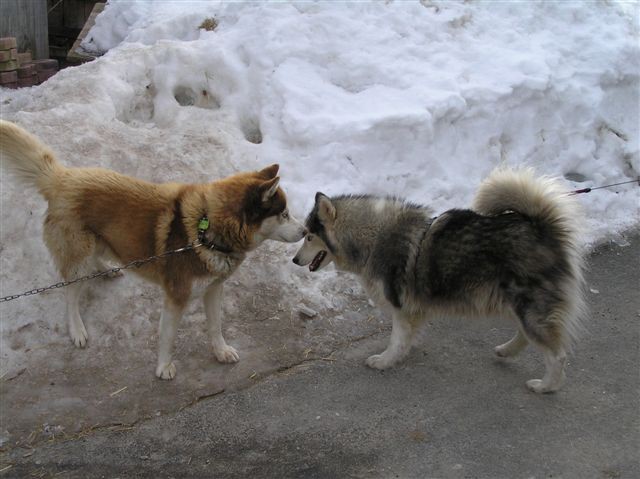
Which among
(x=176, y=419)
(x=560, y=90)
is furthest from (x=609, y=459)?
(x=560, y=90)

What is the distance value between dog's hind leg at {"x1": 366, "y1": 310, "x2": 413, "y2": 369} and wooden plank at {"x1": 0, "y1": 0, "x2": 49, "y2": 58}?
6.78 meters

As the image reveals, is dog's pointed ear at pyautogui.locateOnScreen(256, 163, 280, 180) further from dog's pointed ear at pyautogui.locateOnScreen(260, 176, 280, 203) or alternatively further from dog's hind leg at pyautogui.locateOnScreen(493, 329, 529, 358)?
dog's hind leg at pyautogui.locateOnScreen(493, 329, 529, 358)

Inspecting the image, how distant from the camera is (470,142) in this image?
665cm

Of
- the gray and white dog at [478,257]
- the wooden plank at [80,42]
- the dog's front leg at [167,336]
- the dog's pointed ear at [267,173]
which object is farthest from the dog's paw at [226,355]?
the wooden plank at [80,42]

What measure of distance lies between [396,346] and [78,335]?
2420mm

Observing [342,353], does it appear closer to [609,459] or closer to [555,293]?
[555,293]

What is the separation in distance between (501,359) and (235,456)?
7.23ft

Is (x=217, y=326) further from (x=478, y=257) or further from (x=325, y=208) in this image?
(x=478, y=257)

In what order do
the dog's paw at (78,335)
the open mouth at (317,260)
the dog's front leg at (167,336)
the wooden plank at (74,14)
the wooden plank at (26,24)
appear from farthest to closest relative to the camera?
the wooden plank at (74,14) < the wooden plank at (26,24) < the open mouth at (317,260) < the dog's paw at (78,335) < the dog's front leg at (167,336)

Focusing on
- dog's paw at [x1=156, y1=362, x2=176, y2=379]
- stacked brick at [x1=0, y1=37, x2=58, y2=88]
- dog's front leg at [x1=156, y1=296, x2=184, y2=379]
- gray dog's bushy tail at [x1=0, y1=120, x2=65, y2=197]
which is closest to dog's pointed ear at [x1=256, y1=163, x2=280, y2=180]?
dog's front leg at [x1=156, y1=296, x2=184, y2=379]

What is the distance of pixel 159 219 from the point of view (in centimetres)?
413

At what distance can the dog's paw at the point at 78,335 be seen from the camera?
452cm

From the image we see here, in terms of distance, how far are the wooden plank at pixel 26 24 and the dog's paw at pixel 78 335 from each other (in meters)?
5.29

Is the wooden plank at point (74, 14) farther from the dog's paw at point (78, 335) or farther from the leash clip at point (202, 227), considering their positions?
the leash clip at point (202, 227)
